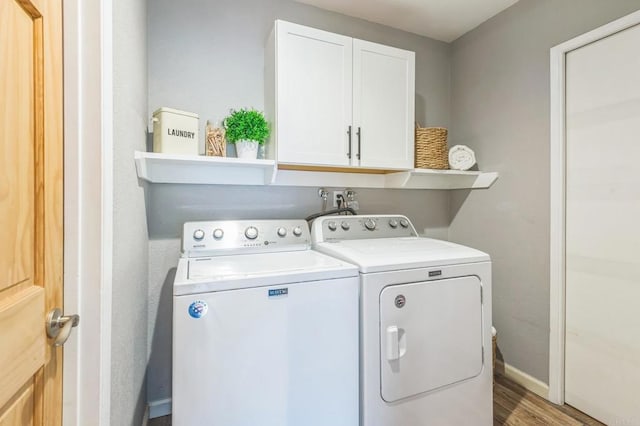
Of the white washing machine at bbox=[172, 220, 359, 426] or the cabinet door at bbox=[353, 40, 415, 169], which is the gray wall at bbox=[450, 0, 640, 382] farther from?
the white washing machine at bbox=[172, 220, 359, 426]

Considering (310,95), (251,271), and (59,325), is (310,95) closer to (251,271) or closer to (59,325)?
(251,271)

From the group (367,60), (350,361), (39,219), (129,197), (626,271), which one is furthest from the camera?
(367,60)

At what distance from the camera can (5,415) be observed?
1.93ft

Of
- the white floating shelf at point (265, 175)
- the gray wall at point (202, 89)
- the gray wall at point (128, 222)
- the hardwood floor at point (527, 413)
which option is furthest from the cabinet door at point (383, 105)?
the hardwood floor at point (527, 413)

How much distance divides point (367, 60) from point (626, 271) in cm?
181

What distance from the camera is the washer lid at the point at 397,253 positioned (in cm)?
137

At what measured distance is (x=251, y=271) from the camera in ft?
4.11

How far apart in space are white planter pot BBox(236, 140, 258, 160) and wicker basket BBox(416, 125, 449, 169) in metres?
1.11

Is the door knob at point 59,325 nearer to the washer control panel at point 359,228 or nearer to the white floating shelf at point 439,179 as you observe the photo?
the washer control panel at point 359,228

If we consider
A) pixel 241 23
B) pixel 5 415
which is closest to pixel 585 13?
pixel 241 23

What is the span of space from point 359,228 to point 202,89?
1286mm

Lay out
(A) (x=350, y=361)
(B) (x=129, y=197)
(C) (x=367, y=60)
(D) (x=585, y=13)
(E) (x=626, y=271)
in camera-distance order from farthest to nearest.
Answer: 1. (C) (x=367, y=60)
2. (D) (x=585, y=13)
3. (E) (x=626, y=271)
4. (A) (x=350, y=361)
5. (B) (x=129, y=197)

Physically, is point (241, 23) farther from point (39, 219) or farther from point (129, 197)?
point (39, 219)

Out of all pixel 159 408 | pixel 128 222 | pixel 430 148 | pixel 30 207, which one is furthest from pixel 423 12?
pixel 159 408
